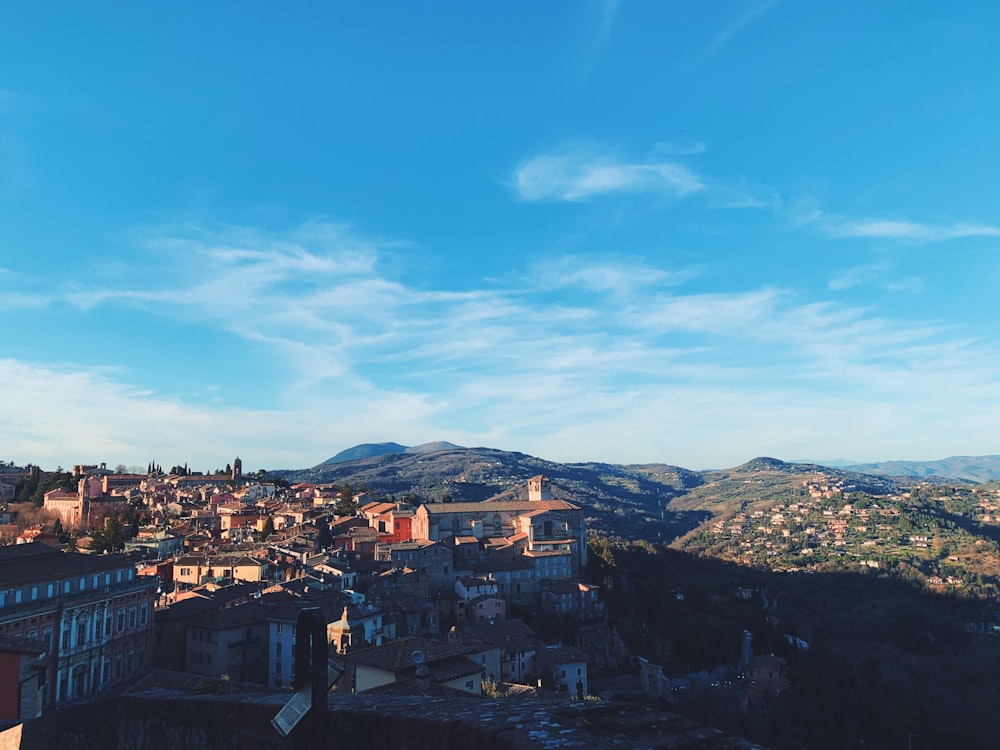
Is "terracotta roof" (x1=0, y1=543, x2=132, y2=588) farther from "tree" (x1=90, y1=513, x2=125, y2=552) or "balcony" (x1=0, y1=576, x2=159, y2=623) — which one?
"tree" (x1=90, y1=513, x2=125, y2=552)

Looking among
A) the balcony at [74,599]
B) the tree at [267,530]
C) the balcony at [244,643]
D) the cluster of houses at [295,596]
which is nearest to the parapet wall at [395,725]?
the cluster of houses at [295,596]

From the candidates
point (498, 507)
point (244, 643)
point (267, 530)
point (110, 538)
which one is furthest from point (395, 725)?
point (498, 507)

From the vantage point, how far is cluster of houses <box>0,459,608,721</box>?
1299 inches

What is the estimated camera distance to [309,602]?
1748 inches

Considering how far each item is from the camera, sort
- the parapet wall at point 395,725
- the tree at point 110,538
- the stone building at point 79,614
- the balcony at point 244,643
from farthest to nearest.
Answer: the tree at point 110,538 → the balcony at point 244,643 → the stone building at point 79,614 → the parapet wall at point 395,725

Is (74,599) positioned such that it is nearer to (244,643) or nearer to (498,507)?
(244,643)

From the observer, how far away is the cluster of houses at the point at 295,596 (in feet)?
108

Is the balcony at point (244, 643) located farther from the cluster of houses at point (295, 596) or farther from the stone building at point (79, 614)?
the stone building at point (79, 614)

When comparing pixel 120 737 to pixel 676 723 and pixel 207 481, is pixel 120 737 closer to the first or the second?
pixel 676 723

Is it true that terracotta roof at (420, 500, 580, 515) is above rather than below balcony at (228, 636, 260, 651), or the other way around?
above

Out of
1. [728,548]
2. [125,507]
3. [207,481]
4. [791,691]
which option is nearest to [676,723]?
[791,691]

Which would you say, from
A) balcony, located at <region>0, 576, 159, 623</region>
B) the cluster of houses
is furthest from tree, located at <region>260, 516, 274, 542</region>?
balcony, located at <region>0, 576, 159, 623</region>

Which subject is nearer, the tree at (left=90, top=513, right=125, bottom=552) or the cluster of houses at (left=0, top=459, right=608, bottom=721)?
the cluster of houses at (left=0, top=459, right=608, bottom=721)

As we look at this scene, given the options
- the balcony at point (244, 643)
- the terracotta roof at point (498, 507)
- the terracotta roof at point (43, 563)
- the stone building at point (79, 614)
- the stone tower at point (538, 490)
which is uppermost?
the stone tower at point (538, 490)
